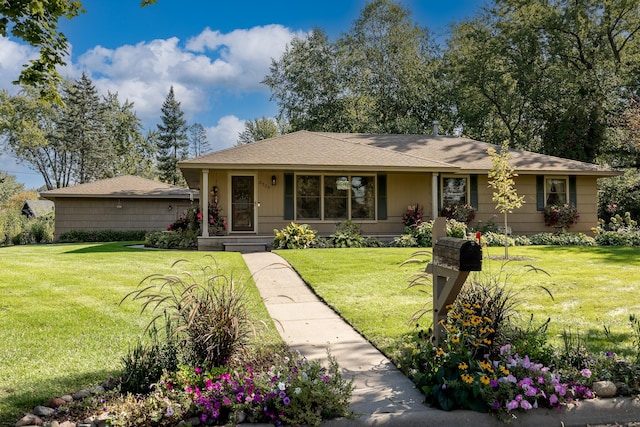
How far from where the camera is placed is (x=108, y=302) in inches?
238

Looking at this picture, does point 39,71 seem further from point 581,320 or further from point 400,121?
point 400,121

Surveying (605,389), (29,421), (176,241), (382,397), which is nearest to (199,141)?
(176,241)

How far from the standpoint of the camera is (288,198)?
14.9m

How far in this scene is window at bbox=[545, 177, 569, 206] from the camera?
16.6m

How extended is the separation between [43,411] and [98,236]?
1874cm

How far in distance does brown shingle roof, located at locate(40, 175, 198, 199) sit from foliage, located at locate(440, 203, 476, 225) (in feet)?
36.0

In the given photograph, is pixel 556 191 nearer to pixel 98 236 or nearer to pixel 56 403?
pixel 56 403

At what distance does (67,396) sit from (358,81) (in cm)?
2705

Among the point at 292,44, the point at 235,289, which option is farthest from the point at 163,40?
the point at 235,289

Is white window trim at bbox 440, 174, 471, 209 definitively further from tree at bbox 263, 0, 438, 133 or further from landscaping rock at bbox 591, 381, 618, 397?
landscaping rock at bbox 591, 381, 618, 397

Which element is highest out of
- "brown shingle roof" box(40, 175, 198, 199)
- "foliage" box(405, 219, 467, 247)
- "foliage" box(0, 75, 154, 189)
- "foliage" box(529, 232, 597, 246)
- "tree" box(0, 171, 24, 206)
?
"foliage" box(0, 75, 154, 189)

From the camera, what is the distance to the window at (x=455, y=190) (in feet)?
52.5

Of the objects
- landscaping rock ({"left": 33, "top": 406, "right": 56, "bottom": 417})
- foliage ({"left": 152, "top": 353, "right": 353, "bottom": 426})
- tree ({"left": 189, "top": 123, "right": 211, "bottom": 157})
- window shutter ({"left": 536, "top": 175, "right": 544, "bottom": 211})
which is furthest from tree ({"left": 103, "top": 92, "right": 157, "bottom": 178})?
foliage ({"left": 152, "top": 353, "right": 353, "bottom": 426})

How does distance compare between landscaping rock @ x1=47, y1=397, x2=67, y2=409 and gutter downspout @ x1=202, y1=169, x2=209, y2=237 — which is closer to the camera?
landscaping rock @ x1=47, y1=397, x2=67, y2=409
